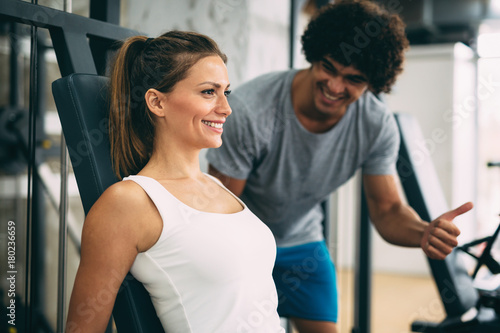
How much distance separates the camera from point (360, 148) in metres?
1.56

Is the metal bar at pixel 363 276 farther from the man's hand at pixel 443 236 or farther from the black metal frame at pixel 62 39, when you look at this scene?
the black metal frame at pixel 62 39

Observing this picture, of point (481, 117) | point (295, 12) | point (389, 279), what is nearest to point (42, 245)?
point (295, 12)

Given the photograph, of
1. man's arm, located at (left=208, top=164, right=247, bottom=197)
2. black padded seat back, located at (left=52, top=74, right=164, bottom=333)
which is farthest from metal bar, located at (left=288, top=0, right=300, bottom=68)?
black padded seat back, located at (left=52, top=74, right=164, bottom=333)

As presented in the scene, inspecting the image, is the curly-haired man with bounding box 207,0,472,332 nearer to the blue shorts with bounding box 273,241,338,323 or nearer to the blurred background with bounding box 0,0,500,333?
the blue shorts with bounding box 273,241,338,323

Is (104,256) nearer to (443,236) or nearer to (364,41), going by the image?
(443,236)

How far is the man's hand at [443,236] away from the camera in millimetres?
1248

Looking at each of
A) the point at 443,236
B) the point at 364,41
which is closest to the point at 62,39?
the point at 364,41

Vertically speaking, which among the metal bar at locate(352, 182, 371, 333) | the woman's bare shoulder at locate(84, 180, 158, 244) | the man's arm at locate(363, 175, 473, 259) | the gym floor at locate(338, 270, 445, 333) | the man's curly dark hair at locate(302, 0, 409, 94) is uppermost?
the man's curly dark hair at locate(302, 0, 409, 94)

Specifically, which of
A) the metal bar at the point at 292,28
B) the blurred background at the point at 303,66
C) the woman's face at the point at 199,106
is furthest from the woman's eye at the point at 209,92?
the metal bar at the point at 292,28

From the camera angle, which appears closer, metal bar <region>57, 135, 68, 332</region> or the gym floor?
metal bar <region>57, 135, 68, 332</region>

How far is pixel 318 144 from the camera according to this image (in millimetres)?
1537

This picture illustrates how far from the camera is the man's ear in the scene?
102 cm

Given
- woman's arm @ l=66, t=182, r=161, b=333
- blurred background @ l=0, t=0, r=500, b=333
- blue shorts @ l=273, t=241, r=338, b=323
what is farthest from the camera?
blurred background @ l=0, t=0, r=500, b=333

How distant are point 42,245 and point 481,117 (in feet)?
14.7
